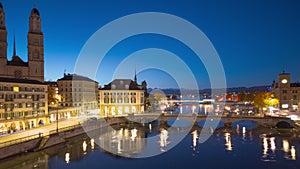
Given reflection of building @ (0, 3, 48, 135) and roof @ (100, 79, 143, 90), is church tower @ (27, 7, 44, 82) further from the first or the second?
roof @ (100, 79, 143, 90)

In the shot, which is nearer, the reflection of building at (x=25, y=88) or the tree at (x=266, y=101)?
the reflection of building at (x=25, y=88)

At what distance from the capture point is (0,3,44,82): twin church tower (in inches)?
2662

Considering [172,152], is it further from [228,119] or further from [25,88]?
[25,88]

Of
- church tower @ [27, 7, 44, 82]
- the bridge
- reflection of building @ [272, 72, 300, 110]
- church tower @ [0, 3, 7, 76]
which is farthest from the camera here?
reflection of building @ [272, 72, 300, 110]

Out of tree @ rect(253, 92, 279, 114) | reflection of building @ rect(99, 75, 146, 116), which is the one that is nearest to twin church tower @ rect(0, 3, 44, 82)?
reflection of building @ rect(99, 75, 146, 116)

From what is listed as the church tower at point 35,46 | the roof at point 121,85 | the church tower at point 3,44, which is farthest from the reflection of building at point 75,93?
the church tower at point 3,44

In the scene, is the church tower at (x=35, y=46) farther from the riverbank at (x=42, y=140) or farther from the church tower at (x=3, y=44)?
the riverbank at (x=42, y=140)

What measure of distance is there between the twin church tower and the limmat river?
26989mm

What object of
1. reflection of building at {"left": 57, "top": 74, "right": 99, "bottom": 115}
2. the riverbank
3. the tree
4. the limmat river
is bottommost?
the limmat river

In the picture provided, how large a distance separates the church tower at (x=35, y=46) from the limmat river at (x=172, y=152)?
27.1 m

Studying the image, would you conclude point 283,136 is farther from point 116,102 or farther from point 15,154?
point 116,102

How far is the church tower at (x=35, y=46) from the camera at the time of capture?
70.7 m

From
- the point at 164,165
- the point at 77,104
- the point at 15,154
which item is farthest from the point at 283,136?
the point at 77,104

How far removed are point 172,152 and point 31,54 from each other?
4850 cm
